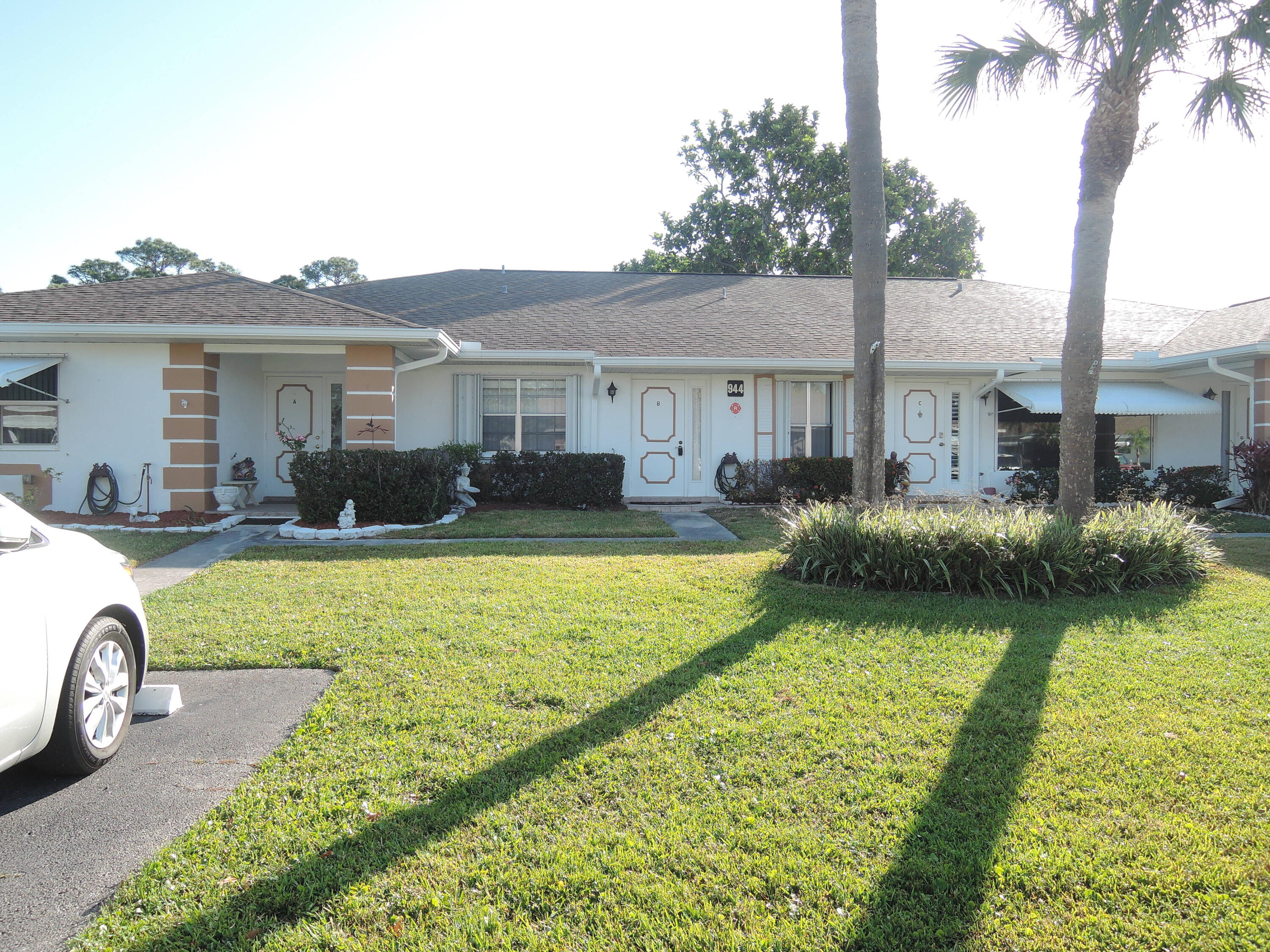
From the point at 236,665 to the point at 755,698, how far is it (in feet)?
10.8

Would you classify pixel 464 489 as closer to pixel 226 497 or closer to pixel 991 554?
pixel 226 497

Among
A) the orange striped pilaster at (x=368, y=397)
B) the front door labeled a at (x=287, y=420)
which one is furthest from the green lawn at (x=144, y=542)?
the front door labeled a at (x=287, y=420)

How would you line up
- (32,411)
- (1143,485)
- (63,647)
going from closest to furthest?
1. (63,647)
2. (32,411)
3. (1143,485)

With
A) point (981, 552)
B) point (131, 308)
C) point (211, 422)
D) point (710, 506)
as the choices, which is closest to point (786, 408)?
point (710, 506)

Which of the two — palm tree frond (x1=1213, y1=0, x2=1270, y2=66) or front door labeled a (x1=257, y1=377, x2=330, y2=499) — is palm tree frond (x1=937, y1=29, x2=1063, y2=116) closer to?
palm tree frond (x1=1213, y1=0, x2=1270, y2=66)

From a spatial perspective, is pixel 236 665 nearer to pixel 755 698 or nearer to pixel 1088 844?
pixel 755 698

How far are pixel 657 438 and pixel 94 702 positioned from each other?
11696 mm

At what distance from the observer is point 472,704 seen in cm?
423

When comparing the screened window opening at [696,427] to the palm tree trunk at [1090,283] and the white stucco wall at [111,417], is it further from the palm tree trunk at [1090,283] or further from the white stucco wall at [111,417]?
the white stucco wall at [111,417]

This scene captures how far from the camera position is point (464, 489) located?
1315 cm

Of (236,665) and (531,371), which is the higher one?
(531,371)

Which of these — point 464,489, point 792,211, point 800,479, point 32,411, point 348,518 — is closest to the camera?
point 348,518

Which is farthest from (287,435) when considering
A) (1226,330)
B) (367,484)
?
(1226,330)

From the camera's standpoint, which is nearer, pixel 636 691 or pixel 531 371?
pixel 636 691
